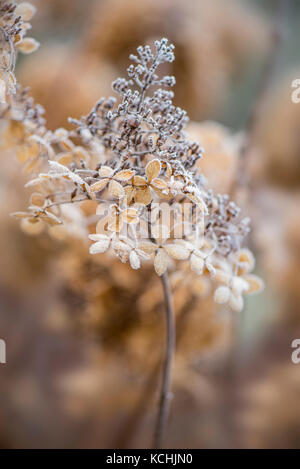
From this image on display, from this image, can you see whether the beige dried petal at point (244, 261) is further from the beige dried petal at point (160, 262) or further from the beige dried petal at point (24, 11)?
the beige dried petal at point (24, 11)

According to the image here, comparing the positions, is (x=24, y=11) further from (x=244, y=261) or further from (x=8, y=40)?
(x=244, y=261)

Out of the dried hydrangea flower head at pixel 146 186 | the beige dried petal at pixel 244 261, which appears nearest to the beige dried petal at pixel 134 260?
the dried hydrangea flower head at pixel 146 186

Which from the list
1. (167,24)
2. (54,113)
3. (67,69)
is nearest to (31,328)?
(54,113)

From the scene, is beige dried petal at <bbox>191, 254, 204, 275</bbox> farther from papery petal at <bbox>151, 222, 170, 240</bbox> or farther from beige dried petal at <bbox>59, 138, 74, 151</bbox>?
beige dried petal at <bbox>59, 138, 74, 151</bbox>

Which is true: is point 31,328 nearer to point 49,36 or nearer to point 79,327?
point 79,327

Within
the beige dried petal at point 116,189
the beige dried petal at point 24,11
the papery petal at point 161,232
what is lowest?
the papery petal at point 161,232

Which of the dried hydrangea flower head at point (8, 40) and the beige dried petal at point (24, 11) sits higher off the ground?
the beige dried petal at point (24, 11)
